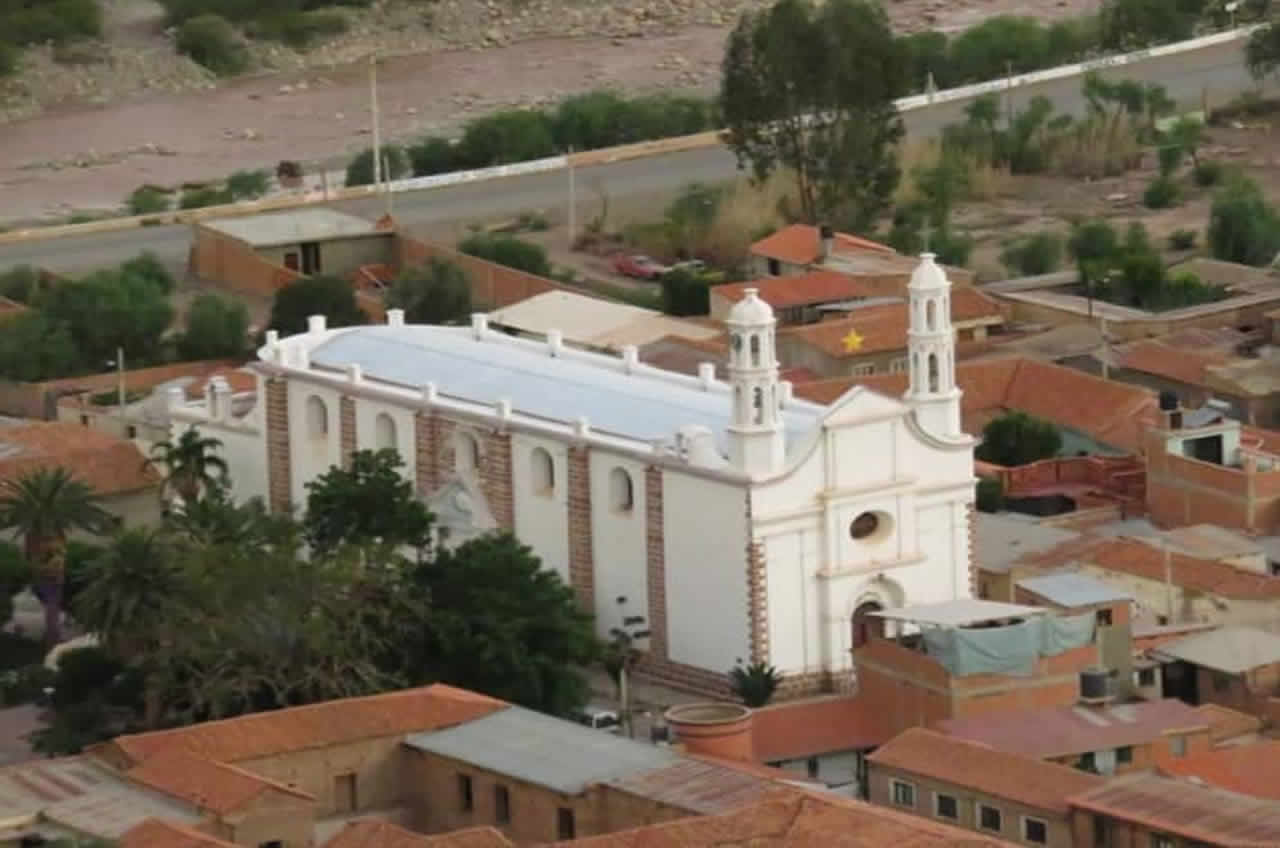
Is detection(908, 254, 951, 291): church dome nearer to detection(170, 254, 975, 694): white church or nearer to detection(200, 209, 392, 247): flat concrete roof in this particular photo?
detection(170, 254, 975, 694): white church

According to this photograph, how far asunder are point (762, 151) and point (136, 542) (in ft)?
82.2

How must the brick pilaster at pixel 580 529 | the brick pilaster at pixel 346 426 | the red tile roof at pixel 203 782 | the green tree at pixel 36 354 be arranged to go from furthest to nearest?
the green tree at pixel 36 354
the brick pilaster at pixel 346 426
the brick pilaster at pixel 580 529
the red tile roof at pixel 203 782

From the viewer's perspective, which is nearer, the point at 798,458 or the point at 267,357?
the point at 798,458

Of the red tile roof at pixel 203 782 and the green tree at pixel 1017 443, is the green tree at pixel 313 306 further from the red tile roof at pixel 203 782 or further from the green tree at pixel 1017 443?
the red tile roof at pixel 203 782

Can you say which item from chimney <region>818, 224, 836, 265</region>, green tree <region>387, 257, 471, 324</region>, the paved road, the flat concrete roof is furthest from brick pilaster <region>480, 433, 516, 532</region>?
the paved road

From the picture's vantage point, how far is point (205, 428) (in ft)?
178

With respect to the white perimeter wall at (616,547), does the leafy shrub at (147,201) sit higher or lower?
lower

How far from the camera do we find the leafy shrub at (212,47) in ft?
313

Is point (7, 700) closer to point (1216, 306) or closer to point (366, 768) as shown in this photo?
point (366, 768)

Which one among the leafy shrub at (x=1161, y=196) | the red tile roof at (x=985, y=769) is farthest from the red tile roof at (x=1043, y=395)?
the leafy shrub at (x=1161, y=196)

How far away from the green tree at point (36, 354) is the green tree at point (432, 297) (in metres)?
4.01

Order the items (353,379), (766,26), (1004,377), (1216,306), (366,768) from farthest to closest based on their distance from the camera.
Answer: (766,26), (1216,306), (1004,377), (353,379), (366,768)

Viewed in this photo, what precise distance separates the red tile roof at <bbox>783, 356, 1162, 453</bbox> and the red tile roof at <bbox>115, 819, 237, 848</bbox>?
16.6 meters

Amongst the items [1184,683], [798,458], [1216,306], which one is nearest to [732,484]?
[798,458]
